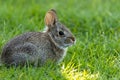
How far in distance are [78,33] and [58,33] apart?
1.35 metres

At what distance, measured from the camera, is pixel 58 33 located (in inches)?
267

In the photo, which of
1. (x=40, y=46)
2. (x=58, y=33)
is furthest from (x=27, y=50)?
(x=58, y=33)

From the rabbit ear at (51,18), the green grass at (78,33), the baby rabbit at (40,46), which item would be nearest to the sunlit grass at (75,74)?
the green grass at (78,33)

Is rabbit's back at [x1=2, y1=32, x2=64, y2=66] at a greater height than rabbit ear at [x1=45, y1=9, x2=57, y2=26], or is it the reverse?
rabbit ear at [x1=45, y1=9, x2=57, y2=26]

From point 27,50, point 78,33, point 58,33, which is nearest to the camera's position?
point 27,50

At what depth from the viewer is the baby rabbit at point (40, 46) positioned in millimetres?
6449

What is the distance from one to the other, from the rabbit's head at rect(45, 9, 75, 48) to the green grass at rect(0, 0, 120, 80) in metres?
0.24

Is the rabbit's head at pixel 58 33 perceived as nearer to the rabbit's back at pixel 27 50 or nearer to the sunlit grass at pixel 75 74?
the rabbit's back at pixel 27 50

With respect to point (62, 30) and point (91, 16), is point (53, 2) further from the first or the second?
point (62, 30)

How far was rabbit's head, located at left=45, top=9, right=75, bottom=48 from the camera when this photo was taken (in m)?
6.74

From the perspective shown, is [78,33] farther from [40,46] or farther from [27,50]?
[27,50]

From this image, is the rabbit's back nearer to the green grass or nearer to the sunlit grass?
the green grass

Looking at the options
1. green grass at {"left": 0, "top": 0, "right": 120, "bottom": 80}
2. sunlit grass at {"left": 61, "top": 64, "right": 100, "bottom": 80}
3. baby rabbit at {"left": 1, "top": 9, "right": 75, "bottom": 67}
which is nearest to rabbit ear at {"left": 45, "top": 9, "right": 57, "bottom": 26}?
baby rabbit at {"left": 1, "top": 9, "right": 75, "bottom": 67}

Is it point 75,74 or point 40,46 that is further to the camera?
point 40,46
